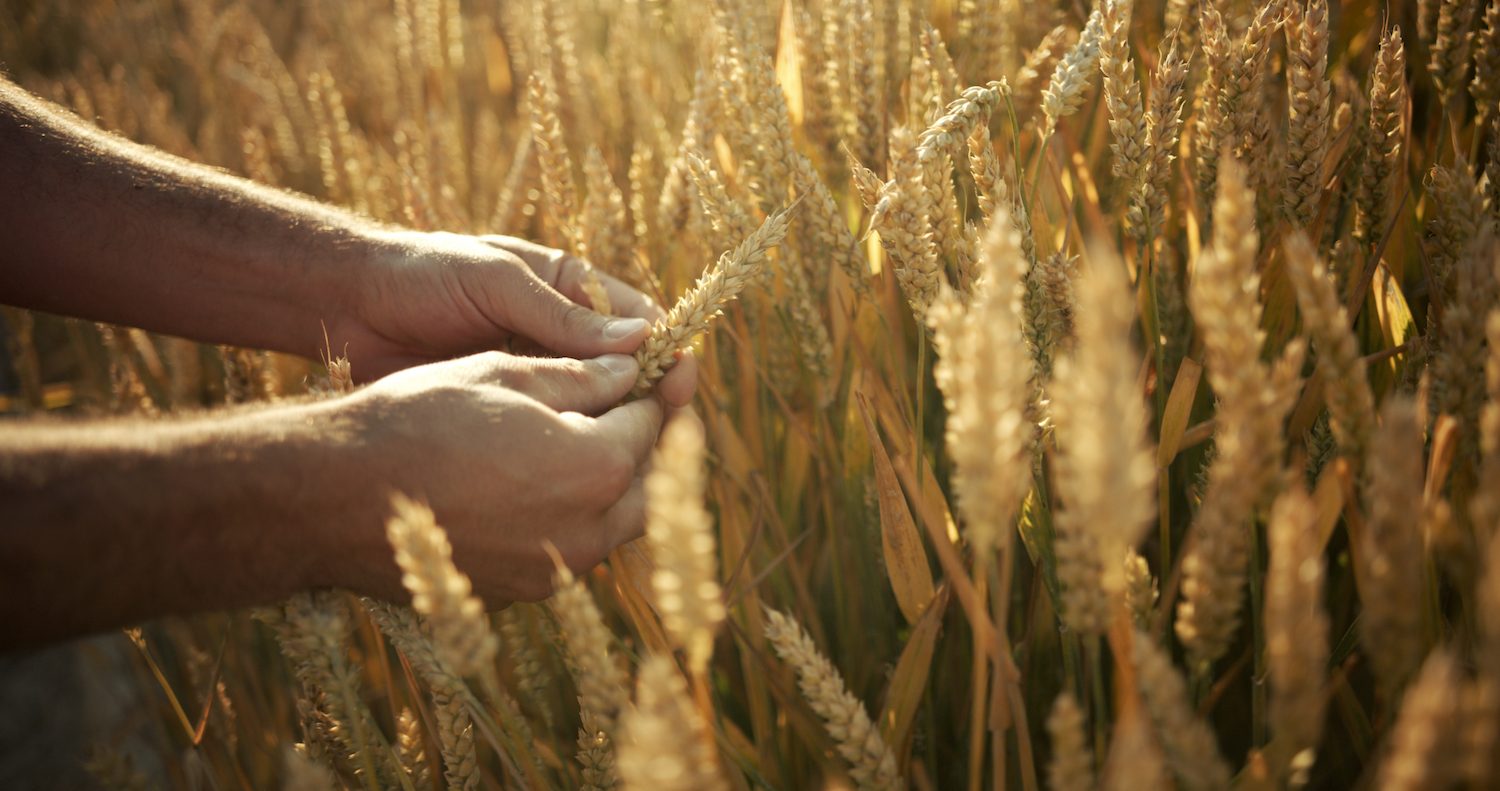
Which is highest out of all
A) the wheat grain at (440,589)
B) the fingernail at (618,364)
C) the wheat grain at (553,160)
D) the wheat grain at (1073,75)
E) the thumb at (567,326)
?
the wheat grain at (553,160)

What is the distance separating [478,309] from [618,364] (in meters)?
0.31

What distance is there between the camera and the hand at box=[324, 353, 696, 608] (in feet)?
2.15

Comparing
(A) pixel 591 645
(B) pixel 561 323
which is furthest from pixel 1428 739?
(B) pixel 561 323

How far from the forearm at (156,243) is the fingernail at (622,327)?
43 centimetres

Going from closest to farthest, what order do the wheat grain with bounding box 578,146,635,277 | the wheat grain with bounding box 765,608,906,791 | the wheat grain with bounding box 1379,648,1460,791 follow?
the wheat grain with bounding box 1379,648,1460,791 → the wheat grain with bounding box 765,608,906,791 → the wheat grain with bounding box 578,146,635,277

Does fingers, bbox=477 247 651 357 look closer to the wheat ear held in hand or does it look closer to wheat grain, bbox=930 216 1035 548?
the wheat ear held in hand

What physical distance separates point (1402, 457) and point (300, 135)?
96.6 inches

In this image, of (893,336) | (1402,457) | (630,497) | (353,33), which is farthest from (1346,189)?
→ (353,33)

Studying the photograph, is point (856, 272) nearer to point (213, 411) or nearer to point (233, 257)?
point (213, 411)

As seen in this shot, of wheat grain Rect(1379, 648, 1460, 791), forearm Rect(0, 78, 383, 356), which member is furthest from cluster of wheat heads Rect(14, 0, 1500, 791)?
forearm Rect(0, 78, 383, 356)

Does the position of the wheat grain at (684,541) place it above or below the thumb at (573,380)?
below

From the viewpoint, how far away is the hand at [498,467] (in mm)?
654

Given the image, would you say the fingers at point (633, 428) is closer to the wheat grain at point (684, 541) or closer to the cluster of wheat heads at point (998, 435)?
the cluster of wheat heads at point (998, 435)

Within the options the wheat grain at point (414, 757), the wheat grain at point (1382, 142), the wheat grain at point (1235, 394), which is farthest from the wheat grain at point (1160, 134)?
the wheat grain at point (414, 757)
